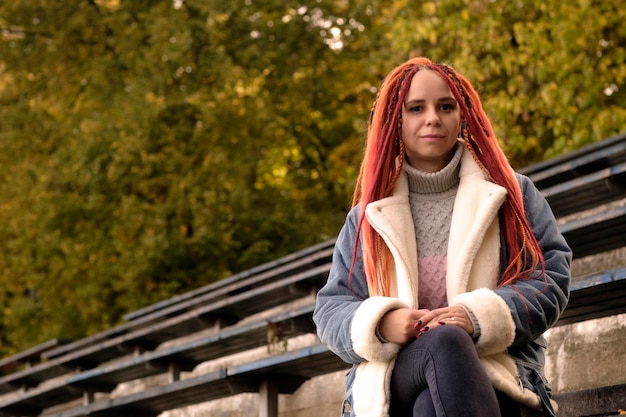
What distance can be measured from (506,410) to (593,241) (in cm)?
238

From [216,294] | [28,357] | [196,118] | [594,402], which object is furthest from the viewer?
[196,118]

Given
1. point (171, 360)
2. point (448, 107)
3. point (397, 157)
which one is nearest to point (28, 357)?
point (171, 360)

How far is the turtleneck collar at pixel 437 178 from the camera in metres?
3.15

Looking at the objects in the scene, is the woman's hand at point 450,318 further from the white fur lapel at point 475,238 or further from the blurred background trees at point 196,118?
the blurred background trees at point 196,118

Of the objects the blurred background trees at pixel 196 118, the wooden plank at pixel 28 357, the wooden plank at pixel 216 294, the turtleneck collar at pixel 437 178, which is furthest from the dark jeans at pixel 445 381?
the wooden plank at pixel 28 357

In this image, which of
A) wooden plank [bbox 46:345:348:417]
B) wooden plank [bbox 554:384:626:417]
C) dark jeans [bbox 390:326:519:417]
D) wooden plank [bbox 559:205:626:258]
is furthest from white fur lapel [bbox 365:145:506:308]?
wooden plank [bbox 46:345:348:417]

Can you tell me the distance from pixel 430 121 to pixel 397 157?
0.16 metres

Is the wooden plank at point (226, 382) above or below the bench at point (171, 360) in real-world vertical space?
below

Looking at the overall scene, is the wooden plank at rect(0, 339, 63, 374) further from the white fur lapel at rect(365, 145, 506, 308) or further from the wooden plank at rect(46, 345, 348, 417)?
the white fur lapel at rect(365, 145, 506, 308)

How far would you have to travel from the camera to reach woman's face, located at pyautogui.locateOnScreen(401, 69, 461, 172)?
312 cm

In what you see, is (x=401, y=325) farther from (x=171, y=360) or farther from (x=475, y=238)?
(x=171, y=360)

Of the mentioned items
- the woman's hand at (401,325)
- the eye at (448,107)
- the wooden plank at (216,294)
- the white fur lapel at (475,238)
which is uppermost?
the wooden plank at (216,294)

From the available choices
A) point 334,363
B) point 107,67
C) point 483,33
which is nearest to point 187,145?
point 107,67

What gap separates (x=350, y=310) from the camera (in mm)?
3033
